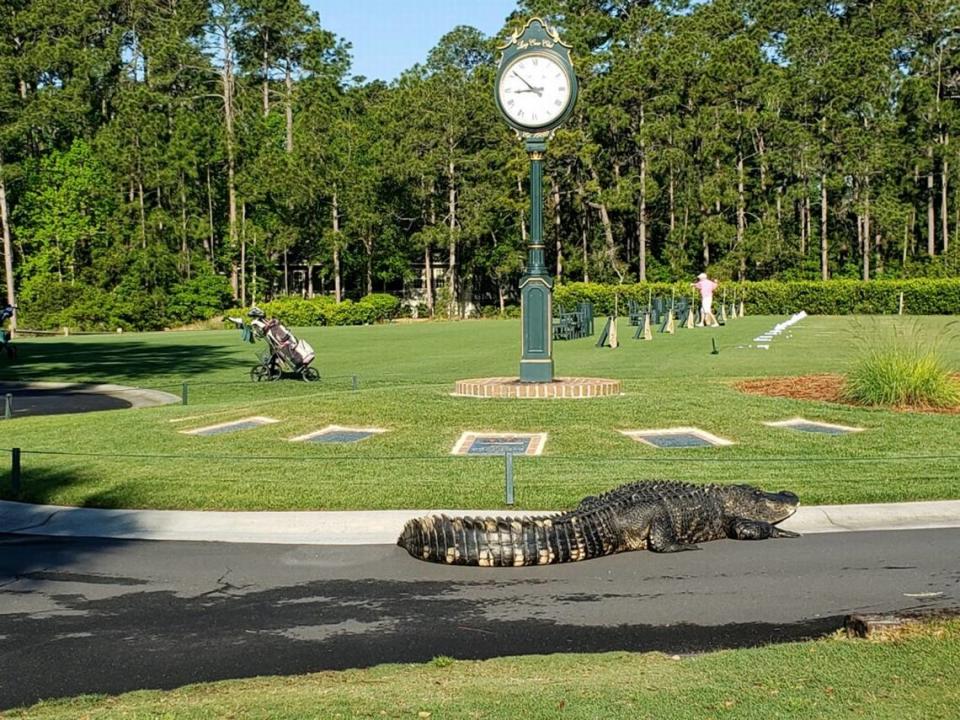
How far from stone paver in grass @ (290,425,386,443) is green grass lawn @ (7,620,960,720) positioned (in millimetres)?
8236

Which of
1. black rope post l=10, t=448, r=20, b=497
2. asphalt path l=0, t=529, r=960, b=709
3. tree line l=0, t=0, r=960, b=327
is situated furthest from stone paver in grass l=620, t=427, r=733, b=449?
tree line l=0, t=0, r=960, b=327

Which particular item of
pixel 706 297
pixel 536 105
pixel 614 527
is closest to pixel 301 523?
pixel 614 527

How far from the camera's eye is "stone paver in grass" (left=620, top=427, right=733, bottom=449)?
1325 centimetres

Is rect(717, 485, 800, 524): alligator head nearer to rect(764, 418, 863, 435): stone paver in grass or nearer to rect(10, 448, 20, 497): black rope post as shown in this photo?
rect(764, 418, 863, 435): stone paver in grass

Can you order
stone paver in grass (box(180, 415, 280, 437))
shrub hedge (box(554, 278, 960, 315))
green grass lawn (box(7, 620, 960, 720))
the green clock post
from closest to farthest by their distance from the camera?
1. green grass lawn (box(7, 620, 960, 720))
2. stone paver in grass (box(180, 415, 280, 437))
3. the green clock post
4. shrub hedge (box(554, 278, 960, 315))

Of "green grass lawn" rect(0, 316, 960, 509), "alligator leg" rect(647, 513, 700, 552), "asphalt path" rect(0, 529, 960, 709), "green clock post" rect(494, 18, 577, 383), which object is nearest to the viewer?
"asphalt path" rect(0, 529, 960, 709)

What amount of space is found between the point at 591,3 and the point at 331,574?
2694 inches

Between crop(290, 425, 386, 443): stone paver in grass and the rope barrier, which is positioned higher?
crop(290, 425, 386, 443): stone paver in grass

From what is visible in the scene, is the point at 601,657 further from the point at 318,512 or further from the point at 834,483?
the point at 834,483

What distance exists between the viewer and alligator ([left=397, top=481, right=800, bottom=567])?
8.38m

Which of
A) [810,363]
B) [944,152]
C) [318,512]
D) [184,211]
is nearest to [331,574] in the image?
[318,512]

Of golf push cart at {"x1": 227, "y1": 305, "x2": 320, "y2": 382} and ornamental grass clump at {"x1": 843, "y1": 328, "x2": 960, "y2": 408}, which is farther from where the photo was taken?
golf push cart at {"x1": 227, "y1": 305, "x2": 320, "y2": 382}

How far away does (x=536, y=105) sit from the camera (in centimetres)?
1752

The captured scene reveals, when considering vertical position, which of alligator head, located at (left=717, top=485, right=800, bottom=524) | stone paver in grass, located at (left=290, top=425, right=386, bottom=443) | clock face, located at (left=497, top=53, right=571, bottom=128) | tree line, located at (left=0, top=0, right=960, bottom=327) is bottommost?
alligator head, located at (left=717, top=485, right=800, bottom=524)
